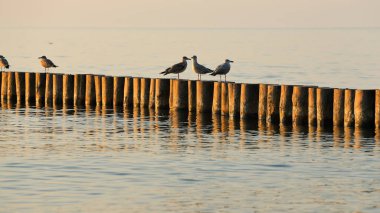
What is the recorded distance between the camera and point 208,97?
34.3 m

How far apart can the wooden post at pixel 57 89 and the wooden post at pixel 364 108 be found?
41.4ft

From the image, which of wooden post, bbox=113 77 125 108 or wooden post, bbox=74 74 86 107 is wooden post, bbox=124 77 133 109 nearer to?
wooden post, bbox=113 77 125 108

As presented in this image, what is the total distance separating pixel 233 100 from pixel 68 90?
25.5 feet

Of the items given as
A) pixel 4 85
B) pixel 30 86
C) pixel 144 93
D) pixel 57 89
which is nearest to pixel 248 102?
pixel 144 93

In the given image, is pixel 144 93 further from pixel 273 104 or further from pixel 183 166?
pixel 183 166

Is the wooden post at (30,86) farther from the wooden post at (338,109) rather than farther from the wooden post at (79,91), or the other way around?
the wooden post at (338,109)

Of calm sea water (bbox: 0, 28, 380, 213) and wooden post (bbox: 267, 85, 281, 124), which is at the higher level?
wooden post (bbox: 267, 85, 281, 124)

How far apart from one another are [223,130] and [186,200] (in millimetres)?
11012

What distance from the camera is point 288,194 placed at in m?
20.2

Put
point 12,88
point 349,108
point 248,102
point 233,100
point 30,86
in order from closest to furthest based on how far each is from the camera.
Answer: point 349,108
point 248,102
point 233,100
point 30,86
point 12,88

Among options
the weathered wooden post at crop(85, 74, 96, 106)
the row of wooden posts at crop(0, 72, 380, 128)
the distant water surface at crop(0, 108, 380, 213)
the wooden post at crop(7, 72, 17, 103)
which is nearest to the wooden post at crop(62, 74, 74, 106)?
the row of wooden posts at crop(0, 72, 380, 128)

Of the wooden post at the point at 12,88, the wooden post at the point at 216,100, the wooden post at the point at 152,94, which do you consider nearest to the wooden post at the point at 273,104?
the wooden post at the point at 216,100

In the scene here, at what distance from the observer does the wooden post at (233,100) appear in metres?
32.9

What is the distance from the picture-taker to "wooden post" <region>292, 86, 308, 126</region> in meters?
31.1
